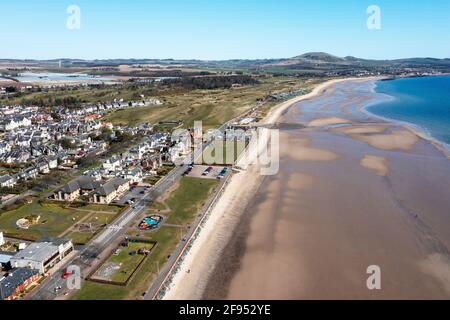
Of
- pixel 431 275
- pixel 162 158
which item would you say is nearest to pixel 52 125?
pixel 162 158

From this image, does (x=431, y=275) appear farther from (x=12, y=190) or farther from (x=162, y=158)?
(x=12, y=190)

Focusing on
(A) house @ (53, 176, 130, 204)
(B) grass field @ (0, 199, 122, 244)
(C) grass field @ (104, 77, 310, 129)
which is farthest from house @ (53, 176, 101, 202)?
(C) grass field @ (104, 77, 310, 129)

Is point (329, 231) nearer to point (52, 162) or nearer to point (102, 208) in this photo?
point (102, 208)

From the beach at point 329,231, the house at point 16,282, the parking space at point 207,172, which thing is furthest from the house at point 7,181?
the beach at point 329,231

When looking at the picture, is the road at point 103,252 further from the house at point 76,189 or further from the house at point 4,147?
the house at point 4,147
